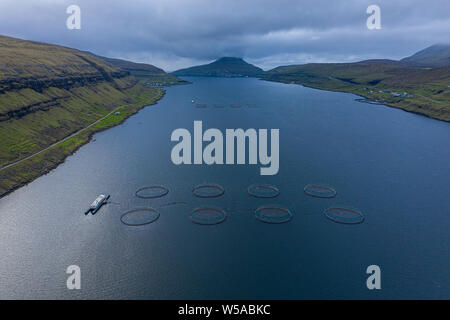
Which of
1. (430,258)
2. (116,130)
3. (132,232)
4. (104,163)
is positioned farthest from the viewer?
(116,130)

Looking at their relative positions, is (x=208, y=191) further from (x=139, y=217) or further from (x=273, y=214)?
(x=139, y=217)

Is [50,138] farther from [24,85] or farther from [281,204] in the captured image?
[281,204]

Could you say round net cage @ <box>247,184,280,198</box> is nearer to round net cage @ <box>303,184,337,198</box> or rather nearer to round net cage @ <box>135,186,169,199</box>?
round net cage @ <box>303,184,337,198</box>

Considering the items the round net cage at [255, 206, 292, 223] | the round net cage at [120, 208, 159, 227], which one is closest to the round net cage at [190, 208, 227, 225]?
the round net cage at [255, 206, 292, 223]

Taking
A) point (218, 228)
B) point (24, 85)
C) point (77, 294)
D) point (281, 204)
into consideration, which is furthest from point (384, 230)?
point (24, 85)

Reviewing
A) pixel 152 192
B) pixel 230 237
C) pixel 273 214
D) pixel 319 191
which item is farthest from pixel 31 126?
pixel 319 191

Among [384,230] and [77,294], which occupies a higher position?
[384,230]

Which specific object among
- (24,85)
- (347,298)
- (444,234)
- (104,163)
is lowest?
(347,298)
